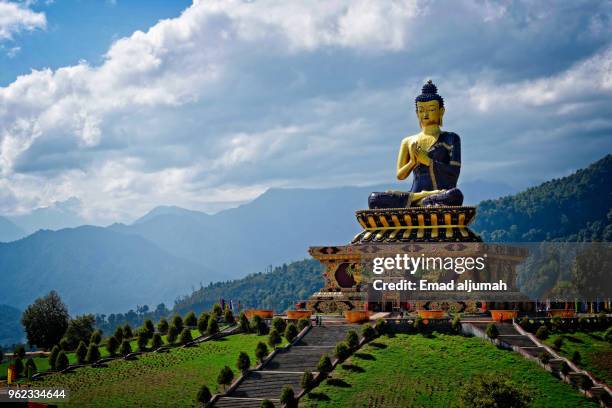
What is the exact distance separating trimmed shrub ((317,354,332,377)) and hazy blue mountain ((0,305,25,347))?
5626 inches

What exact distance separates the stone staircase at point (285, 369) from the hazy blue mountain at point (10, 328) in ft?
458

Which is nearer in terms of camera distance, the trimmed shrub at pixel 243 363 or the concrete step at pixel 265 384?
the concrete step at pixel 265 384

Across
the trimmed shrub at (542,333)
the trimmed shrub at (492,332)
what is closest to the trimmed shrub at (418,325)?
the trimmed shrub at (492,332)

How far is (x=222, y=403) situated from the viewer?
888 inches

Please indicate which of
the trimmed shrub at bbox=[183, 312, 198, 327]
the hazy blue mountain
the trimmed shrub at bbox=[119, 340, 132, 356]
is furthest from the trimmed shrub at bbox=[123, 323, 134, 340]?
the hazy blue mountain

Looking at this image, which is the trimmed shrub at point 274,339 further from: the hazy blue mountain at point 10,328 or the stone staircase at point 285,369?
the hazy blue mountain at point 10,328

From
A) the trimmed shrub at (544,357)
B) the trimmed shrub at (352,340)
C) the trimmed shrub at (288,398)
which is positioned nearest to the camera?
the trimmed shrub at (288,398)

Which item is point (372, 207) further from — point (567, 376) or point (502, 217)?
point (502, 217)

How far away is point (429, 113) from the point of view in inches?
1415

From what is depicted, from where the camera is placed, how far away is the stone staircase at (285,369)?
22781 millimetres

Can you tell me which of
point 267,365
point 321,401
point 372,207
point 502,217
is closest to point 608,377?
point 321,401

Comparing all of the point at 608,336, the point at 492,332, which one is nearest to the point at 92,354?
the point at 492,332

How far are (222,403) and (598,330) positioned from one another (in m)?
11.8

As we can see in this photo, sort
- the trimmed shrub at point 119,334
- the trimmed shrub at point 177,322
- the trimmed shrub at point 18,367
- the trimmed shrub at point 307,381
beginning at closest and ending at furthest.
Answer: the trimmed shrub at point 307,381, the trimmed shrub at point 18,367, the trimmed shrub at point 119,334, the trimmed shrub at point 177,322
